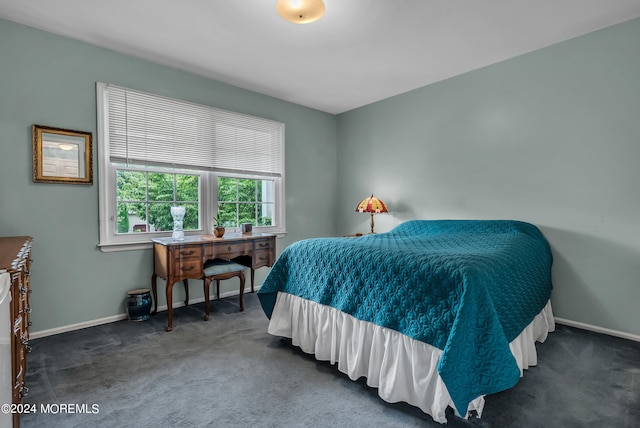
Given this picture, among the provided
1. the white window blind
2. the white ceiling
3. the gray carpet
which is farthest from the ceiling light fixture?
the gray carpet

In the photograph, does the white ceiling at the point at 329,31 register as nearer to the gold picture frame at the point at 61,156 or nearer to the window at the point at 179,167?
the window at the point at 179,167

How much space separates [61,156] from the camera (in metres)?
2.61

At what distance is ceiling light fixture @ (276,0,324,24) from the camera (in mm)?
1938

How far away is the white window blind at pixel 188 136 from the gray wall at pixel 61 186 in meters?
0.15

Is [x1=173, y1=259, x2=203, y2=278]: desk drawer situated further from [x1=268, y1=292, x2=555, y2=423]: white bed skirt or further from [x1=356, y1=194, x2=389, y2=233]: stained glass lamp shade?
[x1=356, y1=194, x2=389, y2=233]: stained glass lamp shade

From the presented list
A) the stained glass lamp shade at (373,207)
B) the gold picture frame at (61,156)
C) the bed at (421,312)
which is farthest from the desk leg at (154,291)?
the stained glass lamp shade at (373,207)

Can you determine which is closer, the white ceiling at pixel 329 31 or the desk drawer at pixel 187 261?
the white ceiling at pixel 329 31

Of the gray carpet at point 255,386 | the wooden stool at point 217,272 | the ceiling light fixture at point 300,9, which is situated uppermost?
the ceiling light fixture at point 300,9

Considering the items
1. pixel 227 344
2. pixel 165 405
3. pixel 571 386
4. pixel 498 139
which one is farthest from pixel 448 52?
pixel 165 405

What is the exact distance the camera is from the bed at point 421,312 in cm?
137

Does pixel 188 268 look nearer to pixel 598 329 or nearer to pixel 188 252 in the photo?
pixel 188 252

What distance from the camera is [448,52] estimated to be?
2.92m

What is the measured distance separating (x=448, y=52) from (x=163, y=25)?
248 centimetres

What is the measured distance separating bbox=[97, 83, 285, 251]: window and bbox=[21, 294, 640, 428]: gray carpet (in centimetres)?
112
